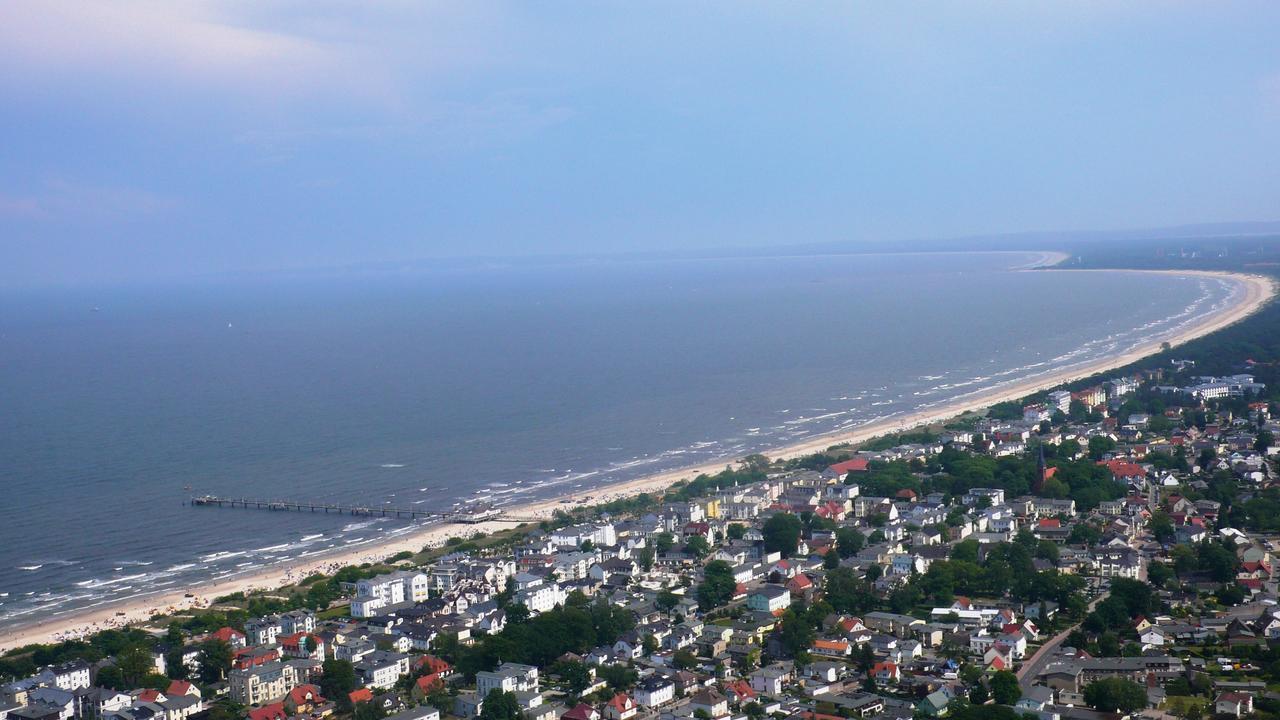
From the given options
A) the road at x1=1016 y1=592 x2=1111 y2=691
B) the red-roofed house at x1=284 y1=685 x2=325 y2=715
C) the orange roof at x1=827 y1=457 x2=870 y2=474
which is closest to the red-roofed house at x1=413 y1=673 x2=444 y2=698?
the red-roofed house at x1=284 y1=685 x2=325 y2=715

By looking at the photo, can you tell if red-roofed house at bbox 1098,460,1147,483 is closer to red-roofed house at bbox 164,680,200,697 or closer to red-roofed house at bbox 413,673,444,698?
red-roofed house at bbox 413,673,444,698

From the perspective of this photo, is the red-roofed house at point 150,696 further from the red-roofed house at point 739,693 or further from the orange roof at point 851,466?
the orange roof at point 851,466

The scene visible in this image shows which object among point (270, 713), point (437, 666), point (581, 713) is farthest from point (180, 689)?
point (581, 713)

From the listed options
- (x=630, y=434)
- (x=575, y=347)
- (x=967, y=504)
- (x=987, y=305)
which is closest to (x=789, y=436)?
(x=630, y=434)

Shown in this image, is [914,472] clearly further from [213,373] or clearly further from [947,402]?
[213,373]

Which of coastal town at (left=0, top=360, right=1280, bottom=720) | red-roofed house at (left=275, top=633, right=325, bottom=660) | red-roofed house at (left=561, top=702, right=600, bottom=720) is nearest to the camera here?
red-roofed house at (left=561, top=702, right=600, bottom=720)

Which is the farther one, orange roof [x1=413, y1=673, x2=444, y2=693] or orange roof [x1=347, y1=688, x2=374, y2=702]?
orange roof [x1=413, y1=673, x2=444, y2=693]

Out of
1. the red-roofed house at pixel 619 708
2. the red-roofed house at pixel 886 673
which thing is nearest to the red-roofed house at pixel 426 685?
the red-roofed house at pixel 619 708
